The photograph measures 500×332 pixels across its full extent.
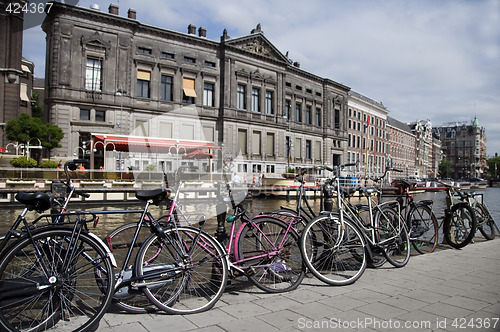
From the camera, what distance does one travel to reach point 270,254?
14.3ft

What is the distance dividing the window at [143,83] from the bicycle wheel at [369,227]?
35448 mm

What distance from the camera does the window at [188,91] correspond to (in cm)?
4078

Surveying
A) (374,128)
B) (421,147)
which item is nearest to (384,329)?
(374,128)

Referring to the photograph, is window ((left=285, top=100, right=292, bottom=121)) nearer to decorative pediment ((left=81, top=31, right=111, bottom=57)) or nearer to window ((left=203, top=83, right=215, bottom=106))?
window ((left=203, top=83, right=215, bottom=106))

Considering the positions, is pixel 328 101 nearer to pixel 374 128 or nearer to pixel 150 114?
pixel 374 128

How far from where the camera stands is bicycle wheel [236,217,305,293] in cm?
423

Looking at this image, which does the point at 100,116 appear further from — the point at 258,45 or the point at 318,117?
the point at 318,117

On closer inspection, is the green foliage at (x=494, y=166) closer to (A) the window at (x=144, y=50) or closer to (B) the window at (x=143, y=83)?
(B) the window at (x=143, y=83)

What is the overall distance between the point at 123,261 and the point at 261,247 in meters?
1.55

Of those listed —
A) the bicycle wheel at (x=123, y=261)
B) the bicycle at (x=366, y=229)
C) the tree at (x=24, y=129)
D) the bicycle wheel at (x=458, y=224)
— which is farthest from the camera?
the tree at (x=24, y=129)

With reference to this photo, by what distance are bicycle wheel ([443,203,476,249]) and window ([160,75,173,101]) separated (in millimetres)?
35583

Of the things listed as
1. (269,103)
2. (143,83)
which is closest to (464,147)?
(269,103)

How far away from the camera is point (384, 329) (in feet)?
10.6
